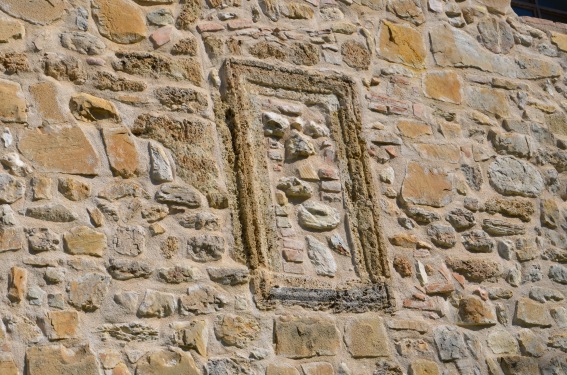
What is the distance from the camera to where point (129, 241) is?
3541mm

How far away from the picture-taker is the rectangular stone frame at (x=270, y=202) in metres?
3.78

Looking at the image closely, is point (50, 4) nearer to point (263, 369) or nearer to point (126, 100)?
point (126, 100)

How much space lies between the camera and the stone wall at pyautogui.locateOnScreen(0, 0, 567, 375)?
11.3 feet

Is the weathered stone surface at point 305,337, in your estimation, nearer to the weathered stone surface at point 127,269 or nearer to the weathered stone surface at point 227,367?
the weathered stone surface at point 227,367

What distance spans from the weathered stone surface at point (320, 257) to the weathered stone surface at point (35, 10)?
4.39ft

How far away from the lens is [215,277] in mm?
3639

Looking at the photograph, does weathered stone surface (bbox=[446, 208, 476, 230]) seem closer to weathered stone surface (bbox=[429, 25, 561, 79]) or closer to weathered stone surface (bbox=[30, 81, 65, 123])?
weathered stone surface (bbox=[429, 25, 561, 79])

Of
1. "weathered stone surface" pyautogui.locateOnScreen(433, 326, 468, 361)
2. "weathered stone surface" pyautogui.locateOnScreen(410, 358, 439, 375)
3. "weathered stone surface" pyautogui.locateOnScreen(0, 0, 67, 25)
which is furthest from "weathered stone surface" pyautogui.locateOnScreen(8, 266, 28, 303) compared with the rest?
"weathered stone surface" pyautogui.locateOnScreen(433, 326, 468, 361)

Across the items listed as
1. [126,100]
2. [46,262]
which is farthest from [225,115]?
[46,262]

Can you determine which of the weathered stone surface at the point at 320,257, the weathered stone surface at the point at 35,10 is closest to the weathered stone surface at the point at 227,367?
the weathered stone surface at the point at 320,257

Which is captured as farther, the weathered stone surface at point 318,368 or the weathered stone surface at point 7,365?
the weathered stone surface at point 318,368

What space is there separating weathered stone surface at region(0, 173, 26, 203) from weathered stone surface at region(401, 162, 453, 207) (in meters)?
1.66

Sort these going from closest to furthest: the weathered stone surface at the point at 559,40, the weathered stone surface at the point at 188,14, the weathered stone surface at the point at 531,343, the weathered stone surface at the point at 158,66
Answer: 1. the weathered stone surface at the point at 158,66
2. the weathered stone surface at the point at 188,14
3. the weathered stone surface at the point at 531,343
4. the weathered stone surface at the point at 559,40

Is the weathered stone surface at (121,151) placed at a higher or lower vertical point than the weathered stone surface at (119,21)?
lower
